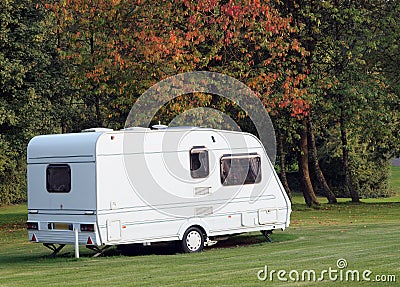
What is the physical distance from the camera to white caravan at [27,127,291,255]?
16.7m

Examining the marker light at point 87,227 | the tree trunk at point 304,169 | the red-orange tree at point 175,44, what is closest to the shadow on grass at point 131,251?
the marker light at point 87,227

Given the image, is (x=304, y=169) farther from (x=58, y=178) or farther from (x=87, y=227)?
(x=87, y=227)

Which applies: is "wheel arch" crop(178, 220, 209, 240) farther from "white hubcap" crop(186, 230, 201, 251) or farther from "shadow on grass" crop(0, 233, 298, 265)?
"shadow on grass" crop(0, 233, 298, 265)

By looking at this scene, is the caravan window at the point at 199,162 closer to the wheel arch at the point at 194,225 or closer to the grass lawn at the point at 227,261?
the wheel arch at the point at 194,225

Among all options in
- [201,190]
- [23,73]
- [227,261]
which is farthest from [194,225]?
[23,73]

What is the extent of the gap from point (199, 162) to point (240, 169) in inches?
48.9

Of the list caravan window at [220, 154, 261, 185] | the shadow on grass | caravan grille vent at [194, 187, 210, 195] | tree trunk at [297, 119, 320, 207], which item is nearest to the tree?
tree trunk at [297, 119, 320, 207]

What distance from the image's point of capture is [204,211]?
1819 cm

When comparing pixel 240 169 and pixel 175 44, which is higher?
pixel 175 44

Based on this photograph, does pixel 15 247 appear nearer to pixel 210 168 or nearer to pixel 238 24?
pixel 210 168

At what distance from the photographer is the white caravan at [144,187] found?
16703 millimetres

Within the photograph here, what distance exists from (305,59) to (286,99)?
174 inches

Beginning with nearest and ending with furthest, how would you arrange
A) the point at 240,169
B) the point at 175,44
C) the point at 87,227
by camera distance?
the point at 87,227 → the point at 240,169 → the point at 175,44

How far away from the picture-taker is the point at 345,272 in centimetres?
1239
